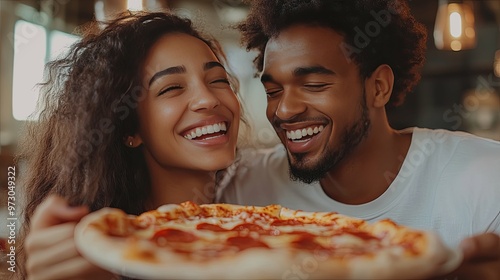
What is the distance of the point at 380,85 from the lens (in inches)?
41.8

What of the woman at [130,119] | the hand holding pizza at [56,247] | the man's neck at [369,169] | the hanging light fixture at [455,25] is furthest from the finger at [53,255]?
the hanging light fixture at [455,25]

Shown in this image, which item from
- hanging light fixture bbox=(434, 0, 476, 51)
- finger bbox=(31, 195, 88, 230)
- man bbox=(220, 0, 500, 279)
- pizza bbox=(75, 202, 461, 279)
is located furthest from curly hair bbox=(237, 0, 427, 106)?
hanging light fixture bbox=(434, 0, 476, 51)

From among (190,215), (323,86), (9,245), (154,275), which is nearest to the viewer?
(154,275)

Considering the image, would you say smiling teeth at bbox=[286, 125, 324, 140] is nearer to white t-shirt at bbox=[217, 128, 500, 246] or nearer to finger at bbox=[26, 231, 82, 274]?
white t-shirt at bbox=[217, 128, 500, 246]

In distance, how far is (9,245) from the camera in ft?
2.84

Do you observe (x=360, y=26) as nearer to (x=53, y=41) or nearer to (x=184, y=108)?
(x=184, y=108)

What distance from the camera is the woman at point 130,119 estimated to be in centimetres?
82

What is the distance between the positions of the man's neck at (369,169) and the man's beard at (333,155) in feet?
0.07

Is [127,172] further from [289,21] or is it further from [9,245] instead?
[289,21]

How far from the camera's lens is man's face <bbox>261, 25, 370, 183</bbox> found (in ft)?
3.16

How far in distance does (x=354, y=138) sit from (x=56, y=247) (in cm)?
60

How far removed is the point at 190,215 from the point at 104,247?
9.2 inches

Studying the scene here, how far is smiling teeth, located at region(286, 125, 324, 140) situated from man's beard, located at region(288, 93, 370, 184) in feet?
0.12

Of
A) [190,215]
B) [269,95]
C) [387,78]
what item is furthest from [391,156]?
[190,215]
